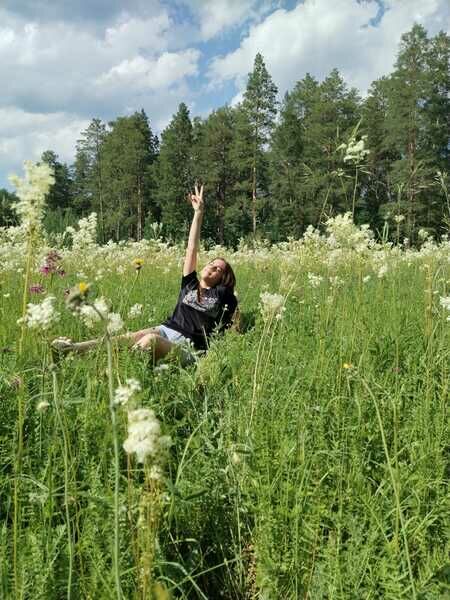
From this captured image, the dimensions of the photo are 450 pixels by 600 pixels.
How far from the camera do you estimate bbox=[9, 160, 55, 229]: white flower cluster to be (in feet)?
4.30

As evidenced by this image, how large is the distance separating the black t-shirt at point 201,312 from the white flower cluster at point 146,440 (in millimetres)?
3498

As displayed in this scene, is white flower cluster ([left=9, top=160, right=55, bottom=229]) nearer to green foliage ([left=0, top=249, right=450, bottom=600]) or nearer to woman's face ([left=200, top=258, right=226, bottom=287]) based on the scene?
green foliage ([left=0, top=249, right=450, bottom=600])

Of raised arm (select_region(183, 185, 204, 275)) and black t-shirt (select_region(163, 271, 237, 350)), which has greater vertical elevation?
raised arm (select_region(183, 185, 204, 275))

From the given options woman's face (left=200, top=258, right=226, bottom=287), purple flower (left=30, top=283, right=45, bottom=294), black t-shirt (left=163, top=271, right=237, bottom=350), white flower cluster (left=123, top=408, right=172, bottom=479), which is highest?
purple flower (left=30, top=283, right=45, bottom=294)

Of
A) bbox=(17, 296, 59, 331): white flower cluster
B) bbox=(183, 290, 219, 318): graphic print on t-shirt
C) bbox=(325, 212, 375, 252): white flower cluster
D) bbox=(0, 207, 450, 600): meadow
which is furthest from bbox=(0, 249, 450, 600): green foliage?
bbox=(183, 290, 219, 318): graphic print on t-shirt

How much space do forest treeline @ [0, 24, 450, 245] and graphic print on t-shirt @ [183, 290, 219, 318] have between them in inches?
A: 883

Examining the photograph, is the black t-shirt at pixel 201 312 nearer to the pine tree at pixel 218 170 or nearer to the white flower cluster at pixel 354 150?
the white flower cluster at pixel 354 150

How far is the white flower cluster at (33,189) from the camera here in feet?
4.30

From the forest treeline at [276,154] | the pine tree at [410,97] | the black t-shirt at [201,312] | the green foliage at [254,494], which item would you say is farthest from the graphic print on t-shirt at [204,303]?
the pine tree at [410,97]

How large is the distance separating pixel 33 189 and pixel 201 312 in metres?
3.48

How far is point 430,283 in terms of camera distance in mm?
2834

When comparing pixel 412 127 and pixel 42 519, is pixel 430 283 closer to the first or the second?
pixel 42 519

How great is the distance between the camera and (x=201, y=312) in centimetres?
476

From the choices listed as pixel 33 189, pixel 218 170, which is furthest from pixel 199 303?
pixel 218 170
